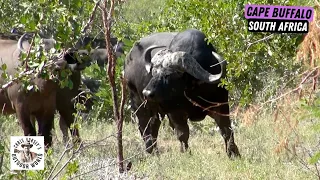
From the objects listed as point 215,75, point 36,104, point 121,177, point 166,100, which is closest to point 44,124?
point 36,104

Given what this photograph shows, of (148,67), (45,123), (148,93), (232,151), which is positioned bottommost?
(232,151)

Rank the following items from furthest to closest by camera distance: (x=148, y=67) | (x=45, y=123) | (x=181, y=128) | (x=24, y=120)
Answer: (x=148, y=67)
(x=181, y=128)
(x=45, y=123)
(x=24, y=120)

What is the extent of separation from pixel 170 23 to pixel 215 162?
4.05 m

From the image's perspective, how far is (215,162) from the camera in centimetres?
798

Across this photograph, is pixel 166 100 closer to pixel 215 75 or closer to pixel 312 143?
pixel 215 75

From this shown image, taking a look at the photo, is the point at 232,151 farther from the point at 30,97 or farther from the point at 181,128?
the point at 30,97

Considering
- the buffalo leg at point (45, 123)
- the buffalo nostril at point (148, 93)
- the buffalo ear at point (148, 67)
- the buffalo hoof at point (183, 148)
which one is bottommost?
the buffalo hoof at point (183, 148)

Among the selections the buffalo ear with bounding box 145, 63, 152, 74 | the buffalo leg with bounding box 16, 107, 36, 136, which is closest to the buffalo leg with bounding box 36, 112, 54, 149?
Answer: the buffalo leg with bounding box 16, 107, 36, 136

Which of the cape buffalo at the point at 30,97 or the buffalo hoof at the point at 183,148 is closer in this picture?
the cape buffalo at the point at 30,97

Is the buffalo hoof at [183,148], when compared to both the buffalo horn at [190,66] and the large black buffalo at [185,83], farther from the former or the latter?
the buffalo horn at [190,66]

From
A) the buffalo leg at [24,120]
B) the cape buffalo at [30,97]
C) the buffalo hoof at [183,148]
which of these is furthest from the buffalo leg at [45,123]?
the buffalo hoof at [183,148]

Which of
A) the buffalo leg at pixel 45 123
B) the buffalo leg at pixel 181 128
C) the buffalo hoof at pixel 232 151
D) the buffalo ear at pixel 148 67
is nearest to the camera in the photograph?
the buffalo hoof at pixel 232 151

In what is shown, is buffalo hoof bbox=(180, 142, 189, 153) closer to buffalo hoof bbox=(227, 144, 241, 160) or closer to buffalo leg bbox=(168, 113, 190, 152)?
buffalo leg bbox=(168, 113, 190, 152)

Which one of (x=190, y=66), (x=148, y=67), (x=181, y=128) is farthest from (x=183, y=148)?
(x=148, y=67)
